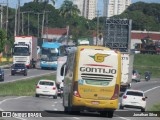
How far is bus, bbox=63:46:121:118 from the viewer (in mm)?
31281

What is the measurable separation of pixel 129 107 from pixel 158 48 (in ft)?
324

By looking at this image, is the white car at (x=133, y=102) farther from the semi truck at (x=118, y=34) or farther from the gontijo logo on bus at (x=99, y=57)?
the semi truck at (x=118, y=34)

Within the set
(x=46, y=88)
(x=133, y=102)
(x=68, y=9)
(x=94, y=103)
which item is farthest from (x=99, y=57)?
(x=68, y=9)

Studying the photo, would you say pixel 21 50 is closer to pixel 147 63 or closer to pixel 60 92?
pixel 60 92

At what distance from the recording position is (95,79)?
103 ft

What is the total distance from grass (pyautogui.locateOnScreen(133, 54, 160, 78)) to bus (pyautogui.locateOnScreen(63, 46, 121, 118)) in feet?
298

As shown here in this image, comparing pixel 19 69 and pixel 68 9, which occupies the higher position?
pixel 68 9

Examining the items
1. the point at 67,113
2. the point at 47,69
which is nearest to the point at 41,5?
the point at 47,69

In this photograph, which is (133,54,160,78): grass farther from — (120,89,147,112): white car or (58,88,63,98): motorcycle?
(120,89,147,112): white car

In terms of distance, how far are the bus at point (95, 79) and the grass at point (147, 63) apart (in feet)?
→ 298

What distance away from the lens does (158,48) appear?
146 meters

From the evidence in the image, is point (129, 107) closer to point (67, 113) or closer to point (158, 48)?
point (67, 113)

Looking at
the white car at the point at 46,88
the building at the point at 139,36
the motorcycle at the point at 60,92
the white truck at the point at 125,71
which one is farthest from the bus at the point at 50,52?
the building at the point at 139,36

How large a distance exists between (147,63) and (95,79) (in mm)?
99066
